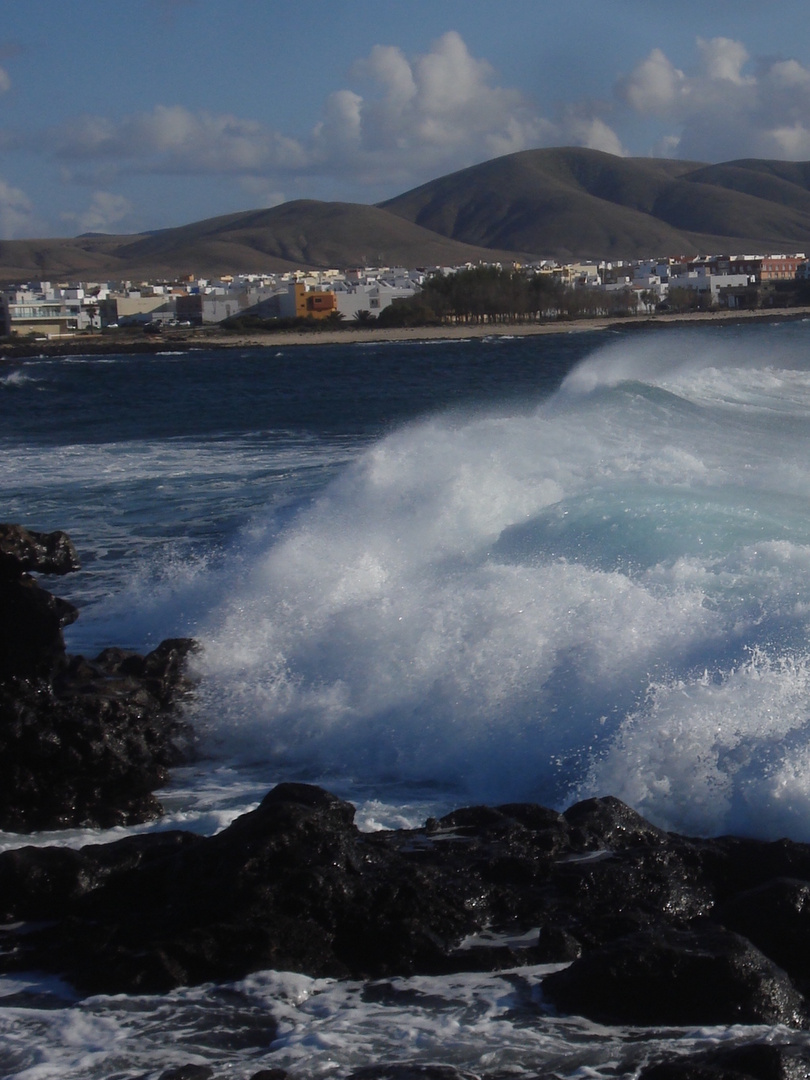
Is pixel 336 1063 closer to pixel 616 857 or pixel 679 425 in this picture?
pixel 616 857

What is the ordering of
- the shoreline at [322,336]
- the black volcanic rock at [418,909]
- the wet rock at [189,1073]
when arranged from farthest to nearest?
the shoreline at [322,336] < the black volcanic rock at [418,909] < the wet rock at [189,1073]

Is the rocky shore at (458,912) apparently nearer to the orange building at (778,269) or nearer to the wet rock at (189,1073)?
the wet rock at (189,1073)

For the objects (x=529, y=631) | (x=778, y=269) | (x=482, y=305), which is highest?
(x=778, y=269)

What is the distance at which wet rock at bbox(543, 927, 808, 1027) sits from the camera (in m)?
4.53

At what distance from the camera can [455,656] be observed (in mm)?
8812

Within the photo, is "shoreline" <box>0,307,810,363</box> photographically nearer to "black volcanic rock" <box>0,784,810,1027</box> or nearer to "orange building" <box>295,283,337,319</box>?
"orange building" <box>295,283,337,319</box>

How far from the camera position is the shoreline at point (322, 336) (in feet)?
282

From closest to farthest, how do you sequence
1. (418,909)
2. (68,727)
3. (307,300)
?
(418,909), (68,727), (307,300)

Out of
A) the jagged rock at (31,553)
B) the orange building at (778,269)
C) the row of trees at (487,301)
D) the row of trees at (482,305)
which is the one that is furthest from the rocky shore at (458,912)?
the orange building at (778,269)

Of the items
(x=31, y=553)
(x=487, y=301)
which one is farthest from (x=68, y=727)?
(x=487, y=301)

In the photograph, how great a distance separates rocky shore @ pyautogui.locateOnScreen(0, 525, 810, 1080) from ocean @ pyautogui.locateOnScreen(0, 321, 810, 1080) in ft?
0.42

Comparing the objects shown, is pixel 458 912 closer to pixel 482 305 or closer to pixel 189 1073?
pixel 189 1073

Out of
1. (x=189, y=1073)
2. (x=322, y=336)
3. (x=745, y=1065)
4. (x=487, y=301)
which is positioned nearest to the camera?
(x=745, y=1065)

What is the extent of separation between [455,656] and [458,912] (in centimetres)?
359
